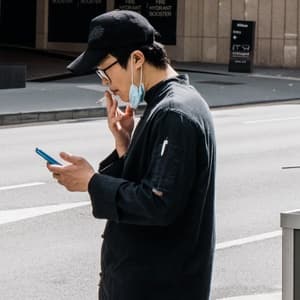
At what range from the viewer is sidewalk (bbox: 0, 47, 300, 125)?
20.3 meters

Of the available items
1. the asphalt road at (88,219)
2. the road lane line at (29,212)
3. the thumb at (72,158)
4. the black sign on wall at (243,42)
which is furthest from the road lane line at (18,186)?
the black sign on wall at (243,42)

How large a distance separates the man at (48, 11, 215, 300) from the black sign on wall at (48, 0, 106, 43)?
36546 millimetres

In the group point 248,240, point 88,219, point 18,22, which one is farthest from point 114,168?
point 18,22

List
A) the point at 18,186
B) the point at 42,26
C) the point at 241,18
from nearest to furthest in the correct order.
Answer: the point at 18,186 → the point at 241,18 → the point at 42,26

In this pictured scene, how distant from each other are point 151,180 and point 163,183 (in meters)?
0.05

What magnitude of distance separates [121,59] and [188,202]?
0.53 m

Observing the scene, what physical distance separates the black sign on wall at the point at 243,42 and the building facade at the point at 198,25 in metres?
4.27

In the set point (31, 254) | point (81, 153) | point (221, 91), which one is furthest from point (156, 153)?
point (221, 91)

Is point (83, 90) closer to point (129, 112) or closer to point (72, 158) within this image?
point (129, 112)

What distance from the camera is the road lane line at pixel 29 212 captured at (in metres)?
9.52

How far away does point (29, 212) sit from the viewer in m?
9.81

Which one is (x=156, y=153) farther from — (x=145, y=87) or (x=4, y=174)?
(x=4, y=174)

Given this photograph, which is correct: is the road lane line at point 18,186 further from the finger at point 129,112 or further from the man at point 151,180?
the man at point 151,180

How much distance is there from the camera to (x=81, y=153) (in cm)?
1445
